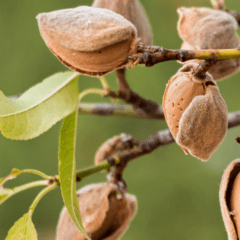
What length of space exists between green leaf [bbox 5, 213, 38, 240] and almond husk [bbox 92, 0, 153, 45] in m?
0.34

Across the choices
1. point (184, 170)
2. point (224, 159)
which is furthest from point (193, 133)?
point (184, 170)

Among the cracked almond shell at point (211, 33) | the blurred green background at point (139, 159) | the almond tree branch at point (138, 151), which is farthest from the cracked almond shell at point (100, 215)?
the blurred green background at point (139, 159)

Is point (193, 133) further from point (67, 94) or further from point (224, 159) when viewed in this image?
point (224, 159)

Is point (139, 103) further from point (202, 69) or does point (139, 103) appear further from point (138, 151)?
point (202, 69)

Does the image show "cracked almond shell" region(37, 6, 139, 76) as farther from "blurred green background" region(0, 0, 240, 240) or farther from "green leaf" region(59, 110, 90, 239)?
"blurred green background" region(0, 0, 240, 240)

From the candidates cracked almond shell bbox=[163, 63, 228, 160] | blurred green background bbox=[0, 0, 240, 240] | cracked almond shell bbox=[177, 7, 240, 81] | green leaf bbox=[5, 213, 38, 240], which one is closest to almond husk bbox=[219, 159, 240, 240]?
cracked almond shell bbox=[163, 63, 228, 160]

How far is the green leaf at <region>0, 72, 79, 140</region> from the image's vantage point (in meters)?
0.46

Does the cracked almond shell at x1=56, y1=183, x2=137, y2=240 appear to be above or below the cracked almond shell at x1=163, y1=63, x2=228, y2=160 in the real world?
below

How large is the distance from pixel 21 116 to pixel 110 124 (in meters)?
1.08

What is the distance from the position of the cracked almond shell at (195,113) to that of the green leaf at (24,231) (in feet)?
0.87

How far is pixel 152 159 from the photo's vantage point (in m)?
1.51

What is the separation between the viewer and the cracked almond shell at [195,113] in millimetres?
375

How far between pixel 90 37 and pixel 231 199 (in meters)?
0.25

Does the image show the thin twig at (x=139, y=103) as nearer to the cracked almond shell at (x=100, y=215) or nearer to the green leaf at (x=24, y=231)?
the cracked almond shell at (x=100, y=215)
